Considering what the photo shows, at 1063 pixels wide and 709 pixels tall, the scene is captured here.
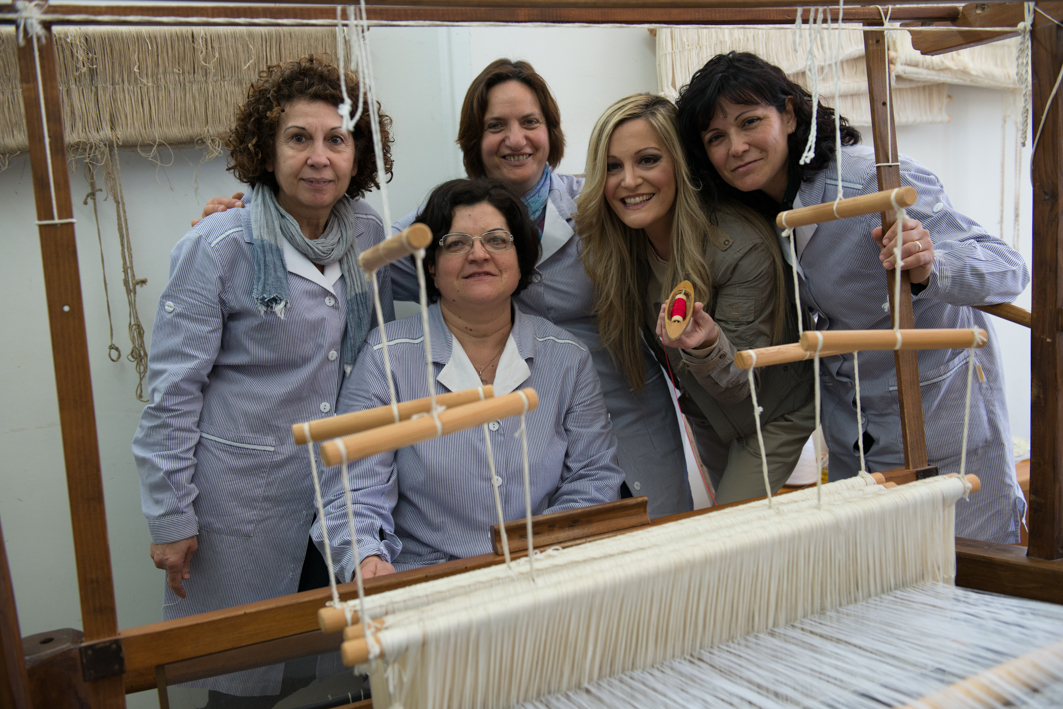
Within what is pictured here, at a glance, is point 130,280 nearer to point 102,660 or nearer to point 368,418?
point 102,660

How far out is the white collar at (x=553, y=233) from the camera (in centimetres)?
201

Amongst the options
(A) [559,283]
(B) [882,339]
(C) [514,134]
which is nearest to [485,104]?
(C) [514,134]

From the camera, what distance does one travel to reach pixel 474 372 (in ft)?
5.49

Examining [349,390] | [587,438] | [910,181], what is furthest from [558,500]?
[910,181]

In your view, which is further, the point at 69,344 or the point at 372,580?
the point at 372,580

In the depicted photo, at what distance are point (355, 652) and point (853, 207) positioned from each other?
33.2 inches

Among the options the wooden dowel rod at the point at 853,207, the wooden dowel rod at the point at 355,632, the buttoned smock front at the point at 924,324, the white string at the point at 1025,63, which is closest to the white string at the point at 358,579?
the wooden dowel rod at the point at 355,632

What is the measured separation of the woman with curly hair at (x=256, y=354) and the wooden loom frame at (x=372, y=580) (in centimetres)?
63

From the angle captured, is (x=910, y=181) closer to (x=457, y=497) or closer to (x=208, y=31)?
(x=457, y=497)

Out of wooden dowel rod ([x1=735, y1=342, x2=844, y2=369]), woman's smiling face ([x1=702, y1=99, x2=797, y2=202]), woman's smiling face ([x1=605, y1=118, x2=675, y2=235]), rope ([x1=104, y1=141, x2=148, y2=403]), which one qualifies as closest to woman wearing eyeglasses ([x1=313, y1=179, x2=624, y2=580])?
woman's smiling face ([x1=605, y1=118, x2=675, y2=235])

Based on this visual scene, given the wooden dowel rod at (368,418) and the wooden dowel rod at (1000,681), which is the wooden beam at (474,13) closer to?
the wooden dowel rod at (368,418)

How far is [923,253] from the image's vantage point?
136cm

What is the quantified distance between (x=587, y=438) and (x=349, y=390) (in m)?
0.54

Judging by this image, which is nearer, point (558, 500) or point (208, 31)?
point (558, 500)
